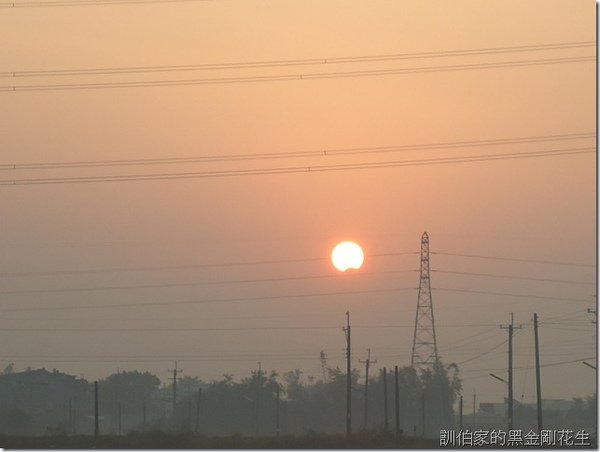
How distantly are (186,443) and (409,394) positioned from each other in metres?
64.9

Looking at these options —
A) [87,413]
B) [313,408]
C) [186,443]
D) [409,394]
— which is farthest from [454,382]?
[186,443]

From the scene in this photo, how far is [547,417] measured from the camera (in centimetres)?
12200

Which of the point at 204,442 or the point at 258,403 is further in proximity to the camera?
the point at 258,403

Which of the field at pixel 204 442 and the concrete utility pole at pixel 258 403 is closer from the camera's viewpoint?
the field at pixel 204 442

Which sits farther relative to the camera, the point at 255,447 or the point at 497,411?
the point at 497,411

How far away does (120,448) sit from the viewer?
55906 millimetres

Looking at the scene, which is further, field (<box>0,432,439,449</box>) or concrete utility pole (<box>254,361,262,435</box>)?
concrete utility pole (<box>254,361,262,435</box>)

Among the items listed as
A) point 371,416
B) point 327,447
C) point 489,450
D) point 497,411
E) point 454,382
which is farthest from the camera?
point 497,411

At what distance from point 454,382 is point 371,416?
1251cm

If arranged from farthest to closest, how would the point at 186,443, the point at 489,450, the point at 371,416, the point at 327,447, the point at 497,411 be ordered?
1. the point at 497,411
2. the point at 371,416
3. the point at 186,443
4. the point at 327,447
5. the point at 489,450

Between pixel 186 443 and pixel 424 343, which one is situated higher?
pixel 424 343

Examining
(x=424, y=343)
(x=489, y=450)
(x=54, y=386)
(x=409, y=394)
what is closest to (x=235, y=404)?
(x=409, y=394)

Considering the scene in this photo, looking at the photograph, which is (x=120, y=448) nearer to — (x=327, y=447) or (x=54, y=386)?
(x=327, y=447)

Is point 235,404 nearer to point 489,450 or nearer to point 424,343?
point 424,343
